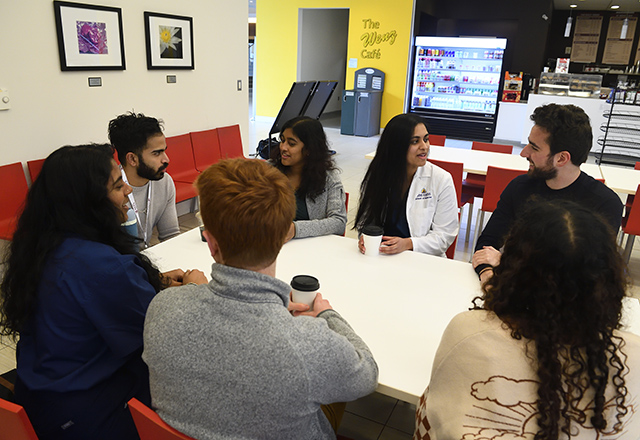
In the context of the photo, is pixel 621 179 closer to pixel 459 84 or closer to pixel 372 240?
pixel 372 240

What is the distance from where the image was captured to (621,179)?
13.3ft

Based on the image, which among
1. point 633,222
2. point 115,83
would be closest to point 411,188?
point 633,222

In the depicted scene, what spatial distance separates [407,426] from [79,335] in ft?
4.76

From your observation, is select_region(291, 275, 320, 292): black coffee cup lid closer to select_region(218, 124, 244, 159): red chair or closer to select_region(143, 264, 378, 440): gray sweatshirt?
select_region(143, 264, 378, 440): gray sweatshirt

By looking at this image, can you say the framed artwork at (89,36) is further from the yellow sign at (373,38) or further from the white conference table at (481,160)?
the yellow sign at (373,38)

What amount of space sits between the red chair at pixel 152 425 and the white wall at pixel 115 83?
294cm

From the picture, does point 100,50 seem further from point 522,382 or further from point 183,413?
point 522,382

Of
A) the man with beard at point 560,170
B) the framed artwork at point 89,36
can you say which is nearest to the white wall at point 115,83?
the framed artwork at point 89,36

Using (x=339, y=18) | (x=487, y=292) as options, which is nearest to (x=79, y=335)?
(x=487, y=292)

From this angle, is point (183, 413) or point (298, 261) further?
point (298, 261)

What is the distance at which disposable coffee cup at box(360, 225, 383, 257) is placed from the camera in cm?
208

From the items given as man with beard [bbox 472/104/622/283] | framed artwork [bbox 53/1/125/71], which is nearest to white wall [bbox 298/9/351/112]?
framed artwork [bbox 53/1/125/71]

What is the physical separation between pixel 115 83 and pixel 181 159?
→ 0.90 m

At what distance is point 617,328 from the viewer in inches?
39.6
